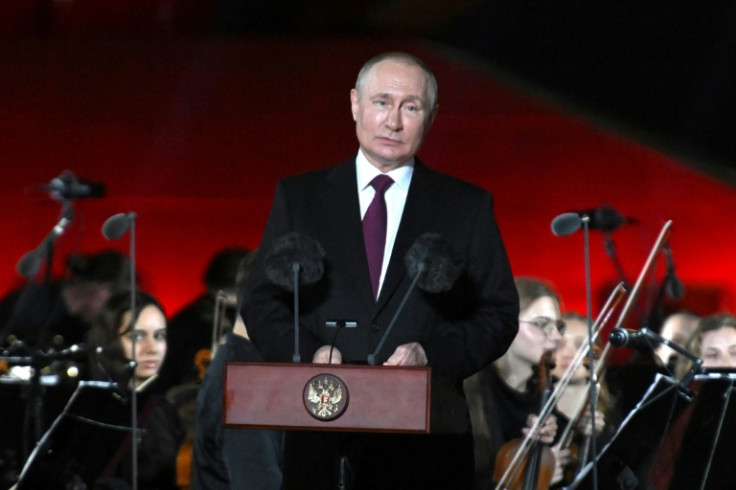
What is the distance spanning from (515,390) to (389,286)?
88.9 inches

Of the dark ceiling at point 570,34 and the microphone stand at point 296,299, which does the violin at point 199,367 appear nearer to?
the dark ceiling at point 570,34

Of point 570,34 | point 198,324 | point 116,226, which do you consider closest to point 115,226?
point 116,226

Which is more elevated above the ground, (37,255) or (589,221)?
(589,221)

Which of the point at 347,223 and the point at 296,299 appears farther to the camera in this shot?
the point at 347,223

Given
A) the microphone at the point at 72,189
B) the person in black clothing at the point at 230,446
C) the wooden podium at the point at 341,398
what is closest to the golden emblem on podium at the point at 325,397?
the wooden podium at the point at 341,398

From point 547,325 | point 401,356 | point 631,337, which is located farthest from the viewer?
point 547,325

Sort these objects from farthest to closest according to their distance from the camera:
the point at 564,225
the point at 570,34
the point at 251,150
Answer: the point at 251,150 < the point at 570,34 < the point at 564,225

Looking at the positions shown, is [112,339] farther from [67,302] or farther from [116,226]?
[67,302]

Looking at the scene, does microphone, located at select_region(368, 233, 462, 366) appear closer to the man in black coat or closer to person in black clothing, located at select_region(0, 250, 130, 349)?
the man in black coat

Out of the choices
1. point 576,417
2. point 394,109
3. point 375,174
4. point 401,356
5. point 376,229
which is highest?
point 394,109

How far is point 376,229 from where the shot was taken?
242 cm

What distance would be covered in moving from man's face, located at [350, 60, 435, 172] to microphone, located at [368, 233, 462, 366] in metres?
0.30

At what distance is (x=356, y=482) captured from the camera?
7.38ft

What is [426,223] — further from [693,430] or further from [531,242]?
[531,242]
